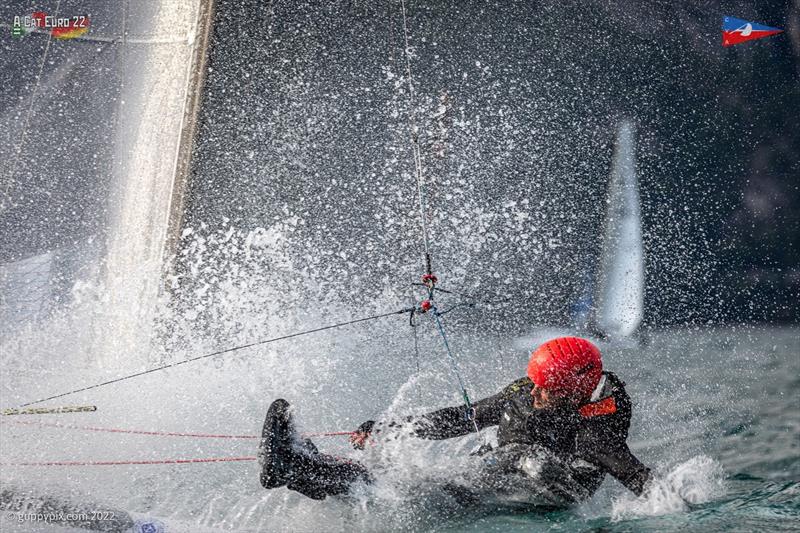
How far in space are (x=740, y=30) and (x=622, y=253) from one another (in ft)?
5.84

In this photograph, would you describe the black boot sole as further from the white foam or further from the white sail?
the white sail

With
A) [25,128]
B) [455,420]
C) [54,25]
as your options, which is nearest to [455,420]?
[455,420]

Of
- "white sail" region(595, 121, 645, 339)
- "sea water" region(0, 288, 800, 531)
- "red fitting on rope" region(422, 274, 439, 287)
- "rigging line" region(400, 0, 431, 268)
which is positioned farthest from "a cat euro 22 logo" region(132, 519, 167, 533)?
"white sail" region(595, 121, 645, 339)

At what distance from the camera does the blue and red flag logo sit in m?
5.06

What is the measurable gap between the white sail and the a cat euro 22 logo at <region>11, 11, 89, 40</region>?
351 cm

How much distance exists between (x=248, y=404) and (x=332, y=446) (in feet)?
2.09

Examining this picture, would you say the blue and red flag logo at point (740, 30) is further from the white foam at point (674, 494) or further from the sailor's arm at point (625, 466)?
the sailor's arm at point (625, 466)

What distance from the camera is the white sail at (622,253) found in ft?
16.6

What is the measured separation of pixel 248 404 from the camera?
388 cm

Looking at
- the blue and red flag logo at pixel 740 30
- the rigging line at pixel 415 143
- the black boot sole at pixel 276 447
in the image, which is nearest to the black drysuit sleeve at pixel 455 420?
the black boot sole at pixel 276 447

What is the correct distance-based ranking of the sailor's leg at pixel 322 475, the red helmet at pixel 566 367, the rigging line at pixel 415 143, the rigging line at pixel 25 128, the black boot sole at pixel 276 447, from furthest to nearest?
the rigging line at pixel 415 143 → the rigging line at pixel 25 128 → the red helmet at pixel 566 367 → the sailor's leg at pixel 322 475 → the black boot sole at pixel 276 447

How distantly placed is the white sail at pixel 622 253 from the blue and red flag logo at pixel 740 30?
0.97 m

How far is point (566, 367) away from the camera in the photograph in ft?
8.42

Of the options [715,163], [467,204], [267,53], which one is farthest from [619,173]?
[267,53]
